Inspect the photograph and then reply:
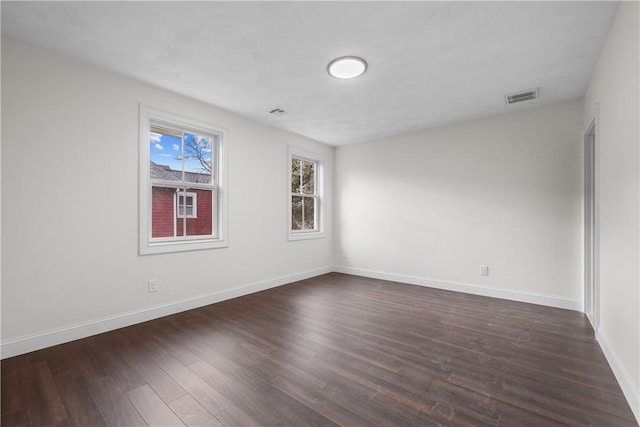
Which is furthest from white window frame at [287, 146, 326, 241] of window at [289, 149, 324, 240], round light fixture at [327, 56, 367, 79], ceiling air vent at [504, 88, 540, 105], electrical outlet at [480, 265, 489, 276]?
ceiling air vent at [504, 88, 540, 105]

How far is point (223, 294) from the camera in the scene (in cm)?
383

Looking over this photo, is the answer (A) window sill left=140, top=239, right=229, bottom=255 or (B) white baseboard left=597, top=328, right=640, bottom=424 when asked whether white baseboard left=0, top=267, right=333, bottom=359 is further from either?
(B) white baseboard left=597, top=328, right=640, bottom=424

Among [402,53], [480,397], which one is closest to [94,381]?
[480,397]

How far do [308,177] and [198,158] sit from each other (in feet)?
7.27

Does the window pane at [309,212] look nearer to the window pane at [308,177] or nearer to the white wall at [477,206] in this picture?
the window pane at [308,177]

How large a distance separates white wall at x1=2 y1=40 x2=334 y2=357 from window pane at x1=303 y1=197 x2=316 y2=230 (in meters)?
2.10

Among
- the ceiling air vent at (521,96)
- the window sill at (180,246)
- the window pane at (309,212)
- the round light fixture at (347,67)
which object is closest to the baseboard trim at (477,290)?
the window pane at (309,212)

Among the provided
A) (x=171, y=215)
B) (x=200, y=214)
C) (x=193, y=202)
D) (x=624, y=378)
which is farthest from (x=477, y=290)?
(x=171, y=215)

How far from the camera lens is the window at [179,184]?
3137 millimetres

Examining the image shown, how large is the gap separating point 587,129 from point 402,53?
2.27 meters

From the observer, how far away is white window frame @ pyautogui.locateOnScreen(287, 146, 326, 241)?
485 cm

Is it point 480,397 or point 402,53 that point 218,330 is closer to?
point 480,397

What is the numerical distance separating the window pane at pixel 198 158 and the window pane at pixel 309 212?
200 centimetres

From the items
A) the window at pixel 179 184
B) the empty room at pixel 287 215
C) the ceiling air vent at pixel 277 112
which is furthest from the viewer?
the ceiling air vent at pixel 277 112
